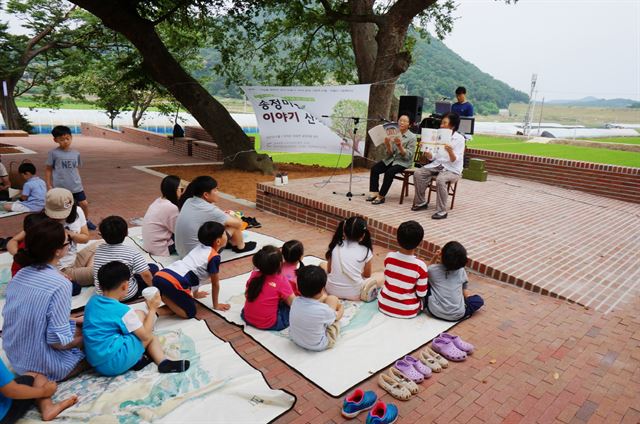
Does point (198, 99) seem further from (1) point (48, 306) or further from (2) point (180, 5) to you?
(1) point (48, 306)

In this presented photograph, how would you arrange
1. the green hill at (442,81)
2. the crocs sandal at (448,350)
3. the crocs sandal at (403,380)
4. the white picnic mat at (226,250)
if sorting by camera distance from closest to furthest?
the crocs sandal at (403,380), the crocs sandal at (448,350), the white picnic mat at (226,250), the green hill at (442,81)

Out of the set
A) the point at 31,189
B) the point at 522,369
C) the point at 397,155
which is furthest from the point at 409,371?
the point at 31,189

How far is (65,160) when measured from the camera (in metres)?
5.57

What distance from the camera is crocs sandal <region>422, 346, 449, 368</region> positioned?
2.93 m

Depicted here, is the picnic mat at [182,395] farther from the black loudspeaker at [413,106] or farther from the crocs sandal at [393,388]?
the black loudspeaker at [413,106]

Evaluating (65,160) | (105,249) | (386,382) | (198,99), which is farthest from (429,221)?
(198,99)

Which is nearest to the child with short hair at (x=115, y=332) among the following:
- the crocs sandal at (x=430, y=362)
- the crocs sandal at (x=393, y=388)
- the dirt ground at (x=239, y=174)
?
the crocs sandal at (x=393, y=388)

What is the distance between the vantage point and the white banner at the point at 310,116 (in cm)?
723

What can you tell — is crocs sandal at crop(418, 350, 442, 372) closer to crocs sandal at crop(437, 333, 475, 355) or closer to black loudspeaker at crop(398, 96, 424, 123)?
crocs sandal at crop(437, 333, 475, 355)

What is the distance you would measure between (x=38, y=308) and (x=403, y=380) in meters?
2.25

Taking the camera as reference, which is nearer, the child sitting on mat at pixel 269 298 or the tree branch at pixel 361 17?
the child sitting on mat at pixel 269 298

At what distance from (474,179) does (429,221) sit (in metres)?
4.32

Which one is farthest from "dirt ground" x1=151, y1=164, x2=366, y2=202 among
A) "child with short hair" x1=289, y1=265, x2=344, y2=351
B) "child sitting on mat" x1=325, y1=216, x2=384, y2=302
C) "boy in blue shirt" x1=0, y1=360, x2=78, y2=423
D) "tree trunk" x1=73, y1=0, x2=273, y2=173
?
"boy in blue shirt" x1=0, y1=360, x2=78, y2=423

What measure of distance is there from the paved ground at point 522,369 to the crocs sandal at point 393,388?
1.6 inches
